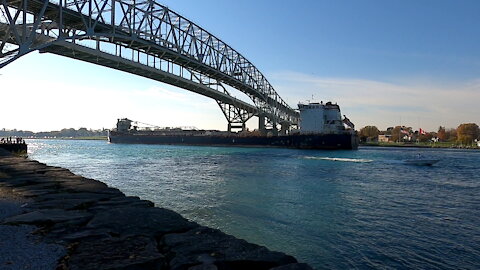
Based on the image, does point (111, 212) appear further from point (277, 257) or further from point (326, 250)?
point (326, 250)

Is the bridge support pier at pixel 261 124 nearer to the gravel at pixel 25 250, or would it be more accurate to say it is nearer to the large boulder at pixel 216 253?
the large boulder at pixel 216 253

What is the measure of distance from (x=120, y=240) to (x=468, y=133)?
142638 mm

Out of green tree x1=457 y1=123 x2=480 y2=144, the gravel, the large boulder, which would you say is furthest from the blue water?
green tree x1=457 y1=123 x2=480 y2=144

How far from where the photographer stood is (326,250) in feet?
21.9

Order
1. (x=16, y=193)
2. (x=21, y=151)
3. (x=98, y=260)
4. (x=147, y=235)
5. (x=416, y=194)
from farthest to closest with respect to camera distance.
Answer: (x=21, y=151) → (x=416, y=194) → (x=16, y=193) → (x=147, y=235) → (x=98, y=260)

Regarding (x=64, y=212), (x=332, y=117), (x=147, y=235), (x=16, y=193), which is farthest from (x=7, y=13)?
(x=332, y=117)

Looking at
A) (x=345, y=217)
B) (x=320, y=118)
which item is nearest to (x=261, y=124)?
(x=320, y=118)

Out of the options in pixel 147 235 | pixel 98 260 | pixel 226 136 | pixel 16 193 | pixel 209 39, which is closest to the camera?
pixel 98 260

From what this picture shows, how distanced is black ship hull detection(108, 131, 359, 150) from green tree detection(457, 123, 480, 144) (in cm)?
7188

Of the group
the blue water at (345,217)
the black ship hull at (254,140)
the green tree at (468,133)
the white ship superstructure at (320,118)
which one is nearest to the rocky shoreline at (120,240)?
the blue water at (345,217)

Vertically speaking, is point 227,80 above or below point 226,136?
above

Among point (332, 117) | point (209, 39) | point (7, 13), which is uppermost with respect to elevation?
Result: point (209, 39)

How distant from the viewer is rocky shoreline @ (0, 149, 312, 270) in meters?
2.88

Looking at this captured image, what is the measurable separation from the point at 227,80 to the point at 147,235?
2386 inches
